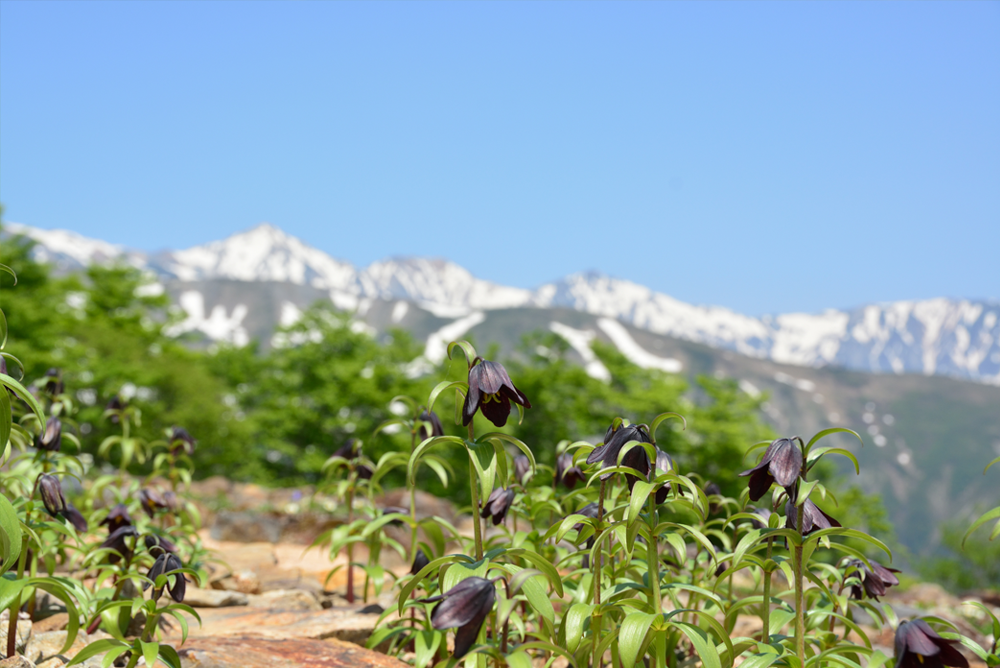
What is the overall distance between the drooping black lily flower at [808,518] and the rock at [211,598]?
4.06 metres

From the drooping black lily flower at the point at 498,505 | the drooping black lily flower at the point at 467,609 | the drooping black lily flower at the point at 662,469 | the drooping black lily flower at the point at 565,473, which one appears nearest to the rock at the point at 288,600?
the drooping black lily flower at the point at 565,473

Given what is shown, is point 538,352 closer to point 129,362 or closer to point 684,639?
point 129,362

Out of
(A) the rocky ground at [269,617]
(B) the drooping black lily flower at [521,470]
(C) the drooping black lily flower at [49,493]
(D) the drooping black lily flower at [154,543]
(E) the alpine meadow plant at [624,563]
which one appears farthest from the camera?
(B) the drooping black lily flower at [521,470]

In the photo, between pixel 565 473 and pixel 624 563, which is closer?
pixel 624 563

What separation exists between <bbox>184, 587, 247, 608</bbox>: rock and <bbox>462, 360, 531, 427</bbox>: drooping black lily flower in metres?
3.52

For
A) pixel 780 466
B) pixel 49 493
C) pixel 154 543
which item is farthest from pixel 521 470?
pixel 49 493

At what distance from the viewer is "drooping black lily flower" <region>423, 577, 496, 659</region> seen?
209 centimetres

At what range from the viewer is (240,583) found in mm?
5945

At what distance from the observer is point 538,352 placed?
108 feet

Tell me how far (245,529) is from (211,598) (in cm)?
439

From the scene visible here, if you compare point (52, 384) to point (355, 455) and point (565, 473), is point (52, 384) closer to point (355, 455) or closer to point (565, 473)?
point (355, 455)

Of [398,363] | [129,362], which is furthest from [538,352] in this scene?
[129,362]

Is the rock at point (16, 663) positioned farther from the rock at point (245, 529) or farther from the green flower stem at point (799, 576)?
the rock at point (245, 529)

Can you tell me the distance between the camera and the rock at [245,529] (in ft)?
30.4
